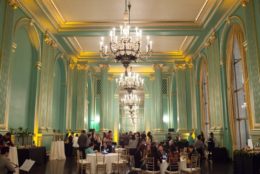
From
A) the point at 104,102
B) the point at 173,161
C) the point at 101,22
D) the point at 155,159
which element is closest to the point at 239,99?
the point at 173,161

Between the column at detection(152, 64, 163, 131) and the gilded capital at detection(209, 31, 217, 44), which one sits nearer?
the gilded capital at detection(209, 31, 217, 44)

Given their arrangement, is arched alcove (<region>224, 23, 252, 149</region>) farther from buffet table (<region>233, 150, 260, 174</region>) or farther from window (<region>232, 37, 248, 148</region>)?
buffet table (<region>233, 150, 260, 174</region>)

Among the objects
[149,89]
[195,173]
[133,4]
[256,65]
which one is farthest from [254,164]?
[149,89]

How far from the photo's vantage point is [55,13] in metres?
10.7

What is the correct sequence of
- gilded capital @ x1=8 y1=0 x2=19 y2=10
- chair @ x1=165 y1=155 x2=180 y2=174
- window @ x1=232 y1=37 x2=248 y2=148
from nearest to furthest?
chair @ x1=165 y1=155 x2=180 y2=174 → gilded capital @ x1=8 y1=0 x2=19 y2=10 → window @ x1=232 y1=37 x2=248 y2=148

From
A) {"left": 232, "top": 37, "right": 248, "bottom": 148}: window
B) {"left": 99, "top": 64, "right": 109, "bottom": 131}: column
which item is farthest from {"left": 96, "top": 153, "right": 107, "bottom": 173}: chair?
{"left": 99, "top": 64, "right": 109, "bottom": 131}: column

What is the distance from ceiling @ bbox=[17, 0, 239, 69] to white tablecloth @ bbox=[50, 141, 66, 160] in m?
4.96

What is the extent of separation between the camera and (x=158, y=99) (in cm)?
1834

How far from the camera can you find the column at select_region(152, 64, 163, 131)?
17984 mm

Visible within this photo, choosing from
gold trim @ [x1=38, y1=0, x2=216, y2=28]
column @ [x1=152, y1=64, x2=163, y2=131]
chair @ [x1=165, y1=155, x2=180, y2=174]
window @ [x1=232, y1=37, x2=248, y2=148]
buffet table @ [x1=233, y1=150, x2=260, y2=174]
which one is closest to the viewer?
buffet table @ [x1=233, y1=150, x2=260, y2=174]

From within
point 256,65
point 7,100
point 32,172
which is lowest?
point 32,172

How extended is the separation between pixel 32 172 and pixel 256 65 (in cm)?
748

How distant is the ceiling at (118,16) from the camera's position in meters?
9.98

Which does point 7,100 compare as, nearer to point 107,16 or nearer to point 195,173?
point 107,16
